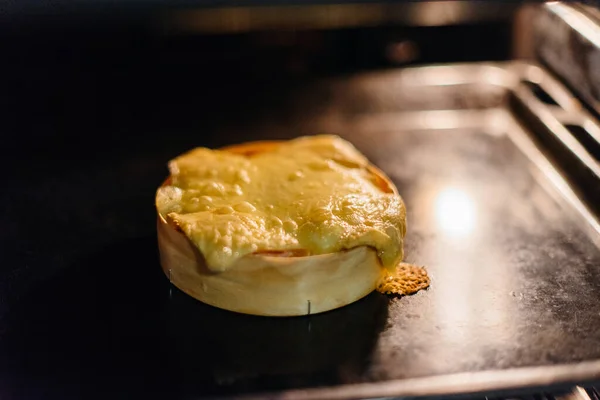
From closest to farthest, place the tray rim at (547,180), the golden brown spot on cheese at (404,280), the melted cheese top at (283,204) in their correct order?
the tray rim at (547,180)
the melted cheese top at (283,204)
the golden brown spot on cheese at (404,280)

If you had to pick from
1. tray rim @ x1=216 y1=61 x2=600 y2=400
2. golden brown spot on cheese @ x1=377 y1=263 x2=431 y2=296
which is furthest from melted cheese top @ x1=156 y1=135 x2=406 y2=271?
tray rim @ x1=216 y1=61 x2=600 y2=400

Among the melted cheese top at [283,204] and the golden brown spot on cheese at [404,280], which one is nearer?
the melted cheese top at [283,204]

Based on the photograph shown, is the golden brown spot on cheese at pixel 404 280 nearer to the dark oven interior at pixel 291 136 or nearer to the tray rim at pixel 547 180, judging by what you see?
the dark oven interior at pixel 291 136

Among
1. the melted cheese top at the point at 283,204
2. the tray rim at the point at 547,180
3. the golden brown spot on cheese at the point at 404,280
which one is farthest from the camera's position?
the golden brown spot on cheese at the point at 404,280

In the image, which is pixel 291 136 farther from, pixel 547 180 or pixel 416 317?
pixel 416 317

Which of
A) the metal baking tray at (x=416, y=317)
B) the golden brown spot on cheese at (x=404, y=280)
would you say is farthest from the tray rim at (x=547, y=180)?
the golden brown spot on cheese at (x=404, y=280)

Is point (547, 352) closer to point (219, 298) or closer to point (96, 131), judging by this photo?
point (219, 298)

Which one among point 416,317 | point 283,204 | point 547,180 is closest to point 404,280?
point 416,317
